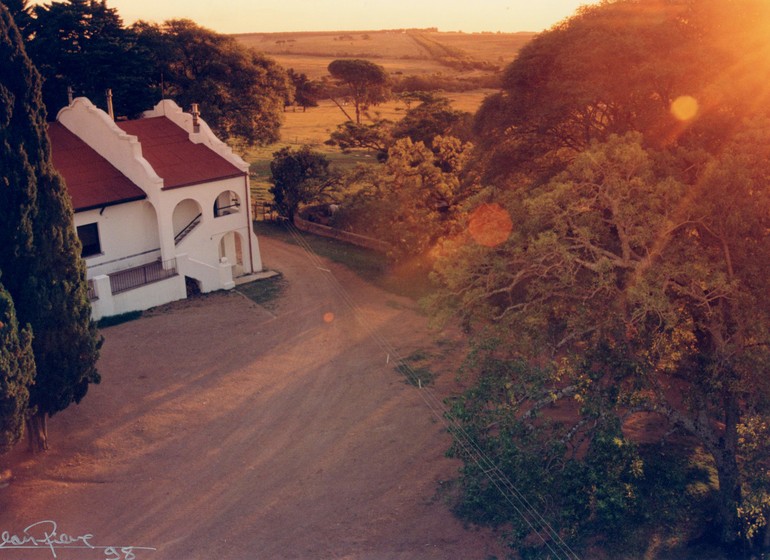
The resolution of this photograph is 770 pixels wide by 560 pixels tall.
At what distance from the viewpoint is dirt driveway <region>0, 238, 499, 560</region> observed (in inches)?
626

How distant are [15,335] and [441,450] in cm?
1202

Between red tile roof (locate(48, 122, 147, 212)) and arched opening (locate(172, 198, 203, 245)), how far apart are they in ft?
8.41

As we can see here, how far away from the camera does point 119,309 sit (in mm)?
28375

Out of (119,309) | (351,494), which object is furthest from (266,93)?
(351,494)

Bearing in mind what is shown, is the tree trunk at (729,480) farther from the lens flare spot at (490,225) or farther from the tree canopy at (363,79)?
the tree canopy at (363,79)

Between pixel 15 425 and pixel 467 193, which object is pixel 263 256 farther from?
pixel 15 425

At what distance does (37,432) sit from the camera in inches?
744

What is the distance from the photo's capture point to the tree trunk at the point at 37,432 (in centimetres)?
1877

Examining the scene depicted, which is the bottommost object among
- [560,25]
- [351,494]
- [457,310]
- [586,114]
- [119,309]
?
[351,494]

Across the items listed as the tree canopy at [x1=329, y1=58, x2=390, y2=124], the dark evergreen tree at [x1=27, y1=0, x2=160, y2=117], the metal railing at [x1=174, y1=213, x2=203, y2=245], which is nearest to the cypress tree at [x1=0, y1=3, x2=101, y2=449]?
the metal railing at [x1=174, y1=213, x2=203, y2=245]

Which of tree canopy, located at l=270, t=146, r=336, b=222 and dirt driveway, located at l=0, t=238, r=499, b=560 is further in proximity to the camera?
tree canopy, located at l=270, t=146, r=336, b=222

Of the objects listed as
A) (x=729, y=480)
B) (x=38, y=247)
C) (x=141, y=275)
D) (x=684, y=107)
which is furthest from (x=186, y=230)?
(x=729, y=480)

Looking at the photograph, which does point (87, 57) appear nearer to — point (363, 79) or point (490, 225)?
point (490, 225)
